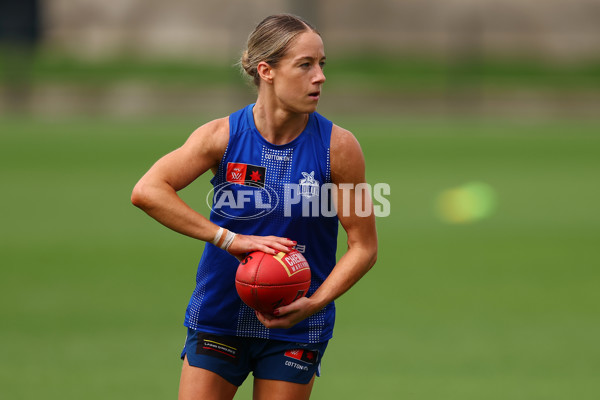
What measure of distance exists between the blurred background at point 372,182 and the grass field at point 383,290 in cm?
4

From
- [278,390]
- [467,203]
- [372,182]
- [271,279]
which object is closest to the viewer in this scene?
[271,279]

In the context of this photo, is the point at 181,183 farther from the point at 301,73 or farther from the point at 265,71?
the point at 301,73

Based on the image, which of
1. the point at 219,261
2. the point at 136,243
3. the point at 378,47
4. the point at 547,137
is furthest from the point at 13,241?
the point at 378,47

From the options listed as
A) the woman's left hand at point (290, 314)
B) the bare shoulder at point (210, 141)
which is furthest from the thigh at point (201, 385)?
the bare shoulder at point (210, 141)

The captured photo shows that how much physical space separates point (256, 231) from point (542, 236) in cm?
1285

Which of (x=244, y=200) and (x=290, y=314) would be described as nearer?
(x=290, y=314)

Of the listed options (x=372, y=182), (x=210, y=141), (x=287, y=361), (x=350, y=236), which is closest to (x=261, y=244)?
(x=350, y=236)

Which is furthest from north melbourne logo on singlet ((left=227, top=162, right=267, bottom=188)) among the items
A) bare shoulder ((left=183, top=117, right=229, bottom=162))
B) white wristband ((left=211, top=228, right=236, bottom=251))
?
white wristband ((left=211, top=228, right=236, bottom=251))

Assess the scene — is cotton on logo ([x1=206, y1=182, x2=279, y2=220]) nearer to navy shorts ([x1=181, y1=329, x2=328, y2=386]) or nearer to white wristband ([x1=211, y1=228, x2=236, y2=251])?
white wristband ([x1=211, y1=228, x2=236, y2=251])

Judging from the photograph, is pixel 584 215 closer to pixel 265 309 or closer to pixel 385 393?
pixel 385 393

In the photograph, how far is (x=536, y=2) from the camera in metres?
52.2

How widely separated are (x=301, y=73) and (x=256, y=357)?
1.58m

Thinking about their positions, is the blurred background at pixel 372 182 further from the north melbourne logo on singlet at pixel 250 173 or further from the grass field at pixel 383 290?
the north melbourne logo on singlet at pixel 250 173

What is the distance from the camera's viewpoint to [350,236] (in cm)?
542
